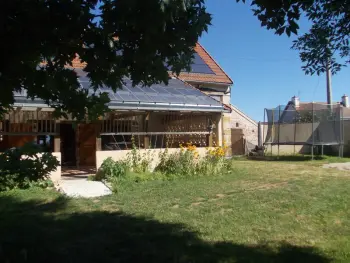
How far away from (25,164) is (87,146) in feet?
42.1

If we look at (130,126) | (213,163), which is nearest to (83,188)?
(130,126)

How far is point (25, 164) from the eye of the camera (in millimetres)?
3457

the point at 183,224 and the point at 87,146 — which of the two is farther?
the point at 87,146

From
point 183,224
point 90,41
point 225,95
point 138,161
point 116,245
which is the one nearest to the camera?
point 90,41

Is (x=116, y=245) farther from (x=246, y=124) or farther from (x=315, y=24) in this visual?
(x=246, y=124)

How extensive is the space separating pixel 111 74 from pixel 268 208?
510 centimetres

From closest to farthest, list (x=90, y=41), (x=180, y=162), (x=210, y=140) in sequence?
(x=90, y=41) → (x=180, y=162) → (x=210, y=140)

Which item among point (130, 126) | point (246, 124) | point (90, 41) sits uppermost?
point (246, 124)

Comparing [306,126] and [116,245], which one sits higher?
[306,126]

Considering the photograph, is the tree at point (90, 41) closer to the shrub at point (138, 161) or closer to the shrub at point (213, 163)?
the shrub at point (138, 161)

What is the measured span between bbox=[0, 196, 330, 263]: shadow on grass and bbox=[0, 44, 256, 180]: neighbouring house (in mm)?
4095

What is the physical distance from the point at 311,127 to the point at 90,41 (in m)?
18.6

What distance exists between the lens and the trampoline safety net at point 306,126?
19.8 metres

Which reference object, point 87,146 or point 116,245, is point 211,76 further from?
point 116,245
